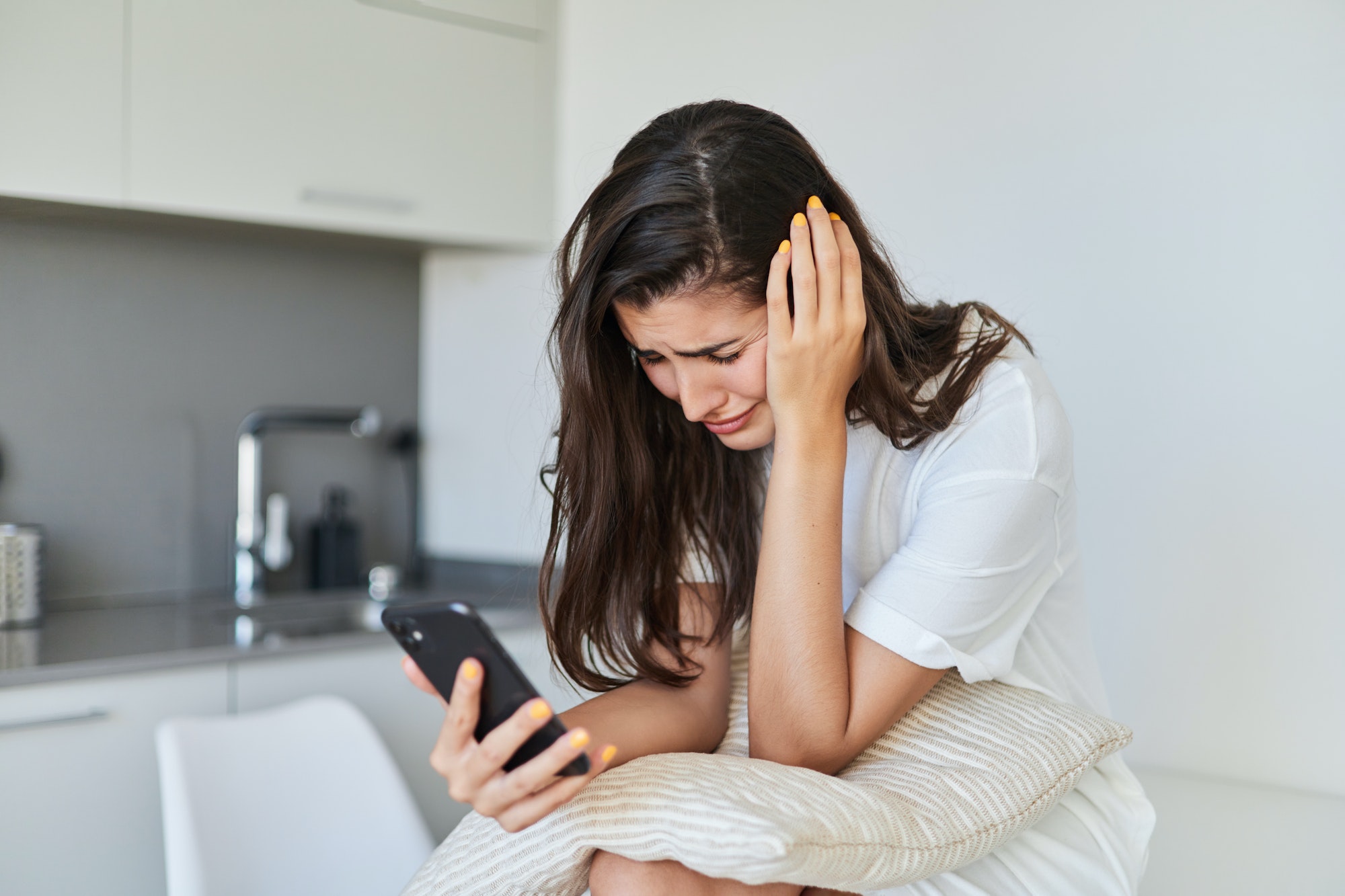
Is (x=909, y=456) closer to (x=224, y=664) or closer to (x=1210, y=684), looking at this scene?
(x=1210, y=684)

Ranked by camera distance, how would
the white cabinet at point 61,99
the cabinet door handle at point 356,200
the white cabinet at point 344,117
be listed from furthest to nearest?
the cabinet door handle at point 356,200 → the white cabinet at point 344,117 → the white cabinet at point 61,99

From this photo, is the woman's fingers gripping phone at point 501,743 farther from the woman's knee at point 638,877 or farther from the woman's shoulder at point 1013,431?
the woman's shoulder at point 1013,431

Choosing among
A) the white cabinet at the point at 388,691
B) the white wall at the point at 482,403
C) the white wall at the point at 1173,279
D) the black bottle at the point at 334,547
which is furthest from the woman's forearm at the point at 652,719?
the black bottle at the point at 334,547

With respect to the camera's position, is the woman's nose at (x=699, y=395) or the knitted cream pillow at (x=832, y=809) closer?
the knitted cream pillow at (x=832, y=809)

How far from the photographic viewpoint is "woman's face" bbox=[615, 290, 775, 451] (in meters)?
1.10

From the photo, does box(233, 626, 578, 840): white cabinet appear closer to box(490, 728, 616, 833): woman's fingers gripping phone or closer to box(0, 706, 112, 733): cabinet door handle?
box(0, 706, 112, 733): cabinet door handle

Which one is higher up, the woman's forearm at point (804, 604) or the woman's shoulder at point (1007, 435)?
Answer: the woman's shoulder at point (1007, 435)

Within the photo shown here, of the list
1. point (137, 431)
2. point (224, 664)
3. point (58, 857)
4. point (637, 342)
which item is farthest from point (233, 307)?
point (637, 342)

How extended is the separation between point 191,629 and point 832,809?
151 centimetres

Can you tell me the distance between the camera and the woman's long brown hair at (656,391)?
1087mm

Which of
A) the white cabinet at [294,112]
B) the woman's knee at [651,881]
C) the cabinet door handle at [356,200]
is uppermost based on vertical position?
the white cabinet at [294,112]

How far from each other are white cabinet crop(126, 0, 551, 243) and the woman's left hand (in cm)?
139

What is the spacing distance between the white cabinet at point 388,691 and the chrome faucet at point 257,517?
457 millimetres

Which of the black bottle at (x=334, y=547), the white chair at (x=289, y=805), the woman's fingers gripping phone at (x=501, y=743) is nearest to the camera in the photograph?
the woman's fingers gripping phone at (x=501, y=743)
